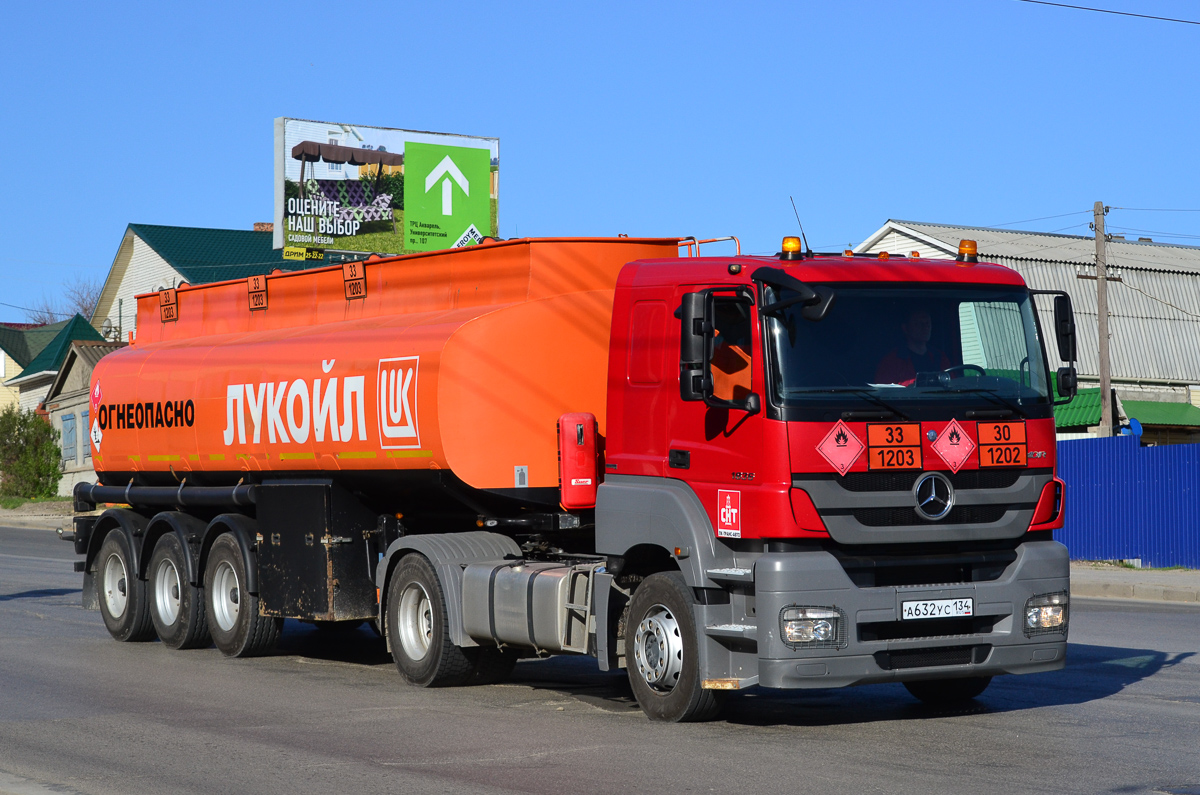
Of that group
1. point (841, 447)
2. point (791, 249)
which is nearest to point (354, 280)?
point (791, 249)

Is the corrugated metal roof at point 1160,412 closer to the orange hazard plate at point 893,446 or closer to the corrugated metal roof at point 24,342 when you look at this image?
the orange hazard plate at point 893,446

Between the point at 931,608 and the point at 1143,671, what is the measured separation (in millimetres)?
3651

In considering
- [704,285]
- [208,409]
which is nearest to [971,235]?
[208,409]

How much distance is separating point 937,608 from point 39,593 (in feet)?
51.5

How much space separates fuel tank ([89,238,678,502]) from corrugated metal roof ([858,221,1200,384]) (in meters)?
32.0

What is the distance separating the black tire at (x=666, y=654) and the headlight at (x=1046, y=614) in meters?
1.99

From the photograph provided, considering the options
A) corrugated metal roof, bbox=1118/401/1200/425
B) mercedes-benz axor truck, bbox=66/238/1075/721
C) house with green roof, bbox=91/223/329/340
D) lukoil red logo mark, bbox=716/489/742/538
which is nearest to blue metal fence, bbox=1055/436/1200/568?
corrugated metal roof, bbox=1118/401/1200/425

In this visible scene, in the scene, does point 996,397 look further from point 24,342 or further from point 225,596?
point 24,342

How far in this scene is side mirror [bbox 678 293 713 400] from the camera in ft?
28.4

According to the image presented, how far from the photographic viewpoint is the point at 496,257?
37.1 ft

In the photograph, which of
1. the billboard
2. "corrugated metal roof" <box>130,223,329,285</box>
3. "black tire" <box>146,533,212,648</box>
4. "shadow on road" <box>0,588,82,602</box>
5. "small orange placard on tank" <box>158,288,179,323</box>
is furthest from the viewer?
"corrugated metal roof" <box>130,223,329,285</box>

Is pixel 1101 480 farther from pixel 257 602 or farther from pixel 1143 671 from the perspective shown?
pixel 257 602

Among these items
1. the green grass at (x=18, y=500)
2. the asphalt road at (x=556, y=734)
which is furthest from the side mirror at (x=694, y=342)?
the green grass at (x=18, y=500)

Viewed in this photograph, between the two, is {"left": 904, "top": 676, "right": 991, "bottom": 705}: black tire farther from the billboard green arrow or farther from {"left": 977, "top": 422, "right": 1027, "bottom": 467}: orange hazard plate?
the billboard green arrow
